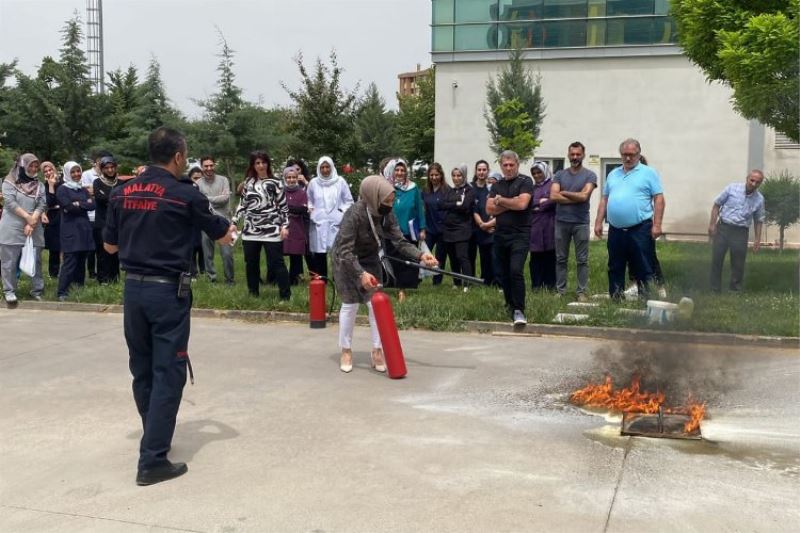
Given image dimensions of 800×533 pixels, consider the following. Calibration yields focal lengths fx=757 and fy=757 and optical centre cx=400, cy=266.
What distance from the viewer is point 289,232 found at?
432 inches

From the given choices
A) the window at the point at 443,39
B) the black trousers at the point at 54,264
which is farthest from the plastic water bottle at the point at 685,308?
the window at the point at 443,39

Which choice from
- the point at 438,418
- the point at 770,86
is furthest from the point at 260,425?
the point at 770,86

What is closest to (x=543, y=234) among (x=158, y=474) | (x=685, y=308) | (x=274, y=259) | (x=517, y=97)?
(x=685, y=308)

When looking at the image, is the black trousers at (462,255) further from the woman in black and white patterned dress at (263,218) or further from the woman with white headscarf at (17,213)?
the woman with white headscarf at (17,213)

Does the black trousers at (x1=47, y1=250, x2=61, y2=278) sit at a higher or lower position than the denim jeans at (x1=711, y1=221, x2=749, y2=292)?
lower

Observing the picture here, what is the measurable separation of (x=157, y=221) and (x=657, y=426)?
137 inches

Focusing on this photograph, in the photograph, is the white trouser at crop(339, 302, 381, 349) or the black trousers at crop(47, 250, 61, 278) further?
Answer: the black trousers at crop(47, 250, 61, 278)

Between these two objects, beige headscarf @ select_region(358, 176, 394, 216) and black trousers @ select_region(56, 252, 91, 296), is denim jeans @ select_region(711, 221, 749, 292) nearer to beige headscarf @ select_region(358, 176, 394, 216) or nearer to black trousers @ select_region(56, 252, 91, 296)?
beige headscarf @ select_region(358, 176, 394, 216)

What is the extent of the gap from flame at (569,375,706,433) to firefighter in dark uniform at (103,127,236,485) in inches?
120

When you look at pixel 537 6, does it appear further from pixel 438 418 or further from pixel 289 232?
pixel 438 418

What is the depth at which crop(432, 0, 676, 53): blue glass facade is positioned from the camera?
923 inches

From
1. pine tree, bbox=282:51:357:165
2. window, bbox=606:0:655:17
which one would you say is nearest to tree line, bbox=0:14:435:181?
pine tree, bbox=282:51:357:165

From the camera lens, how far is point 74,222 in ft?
35.2

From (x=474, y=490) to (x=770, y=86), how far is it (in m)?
7.31
